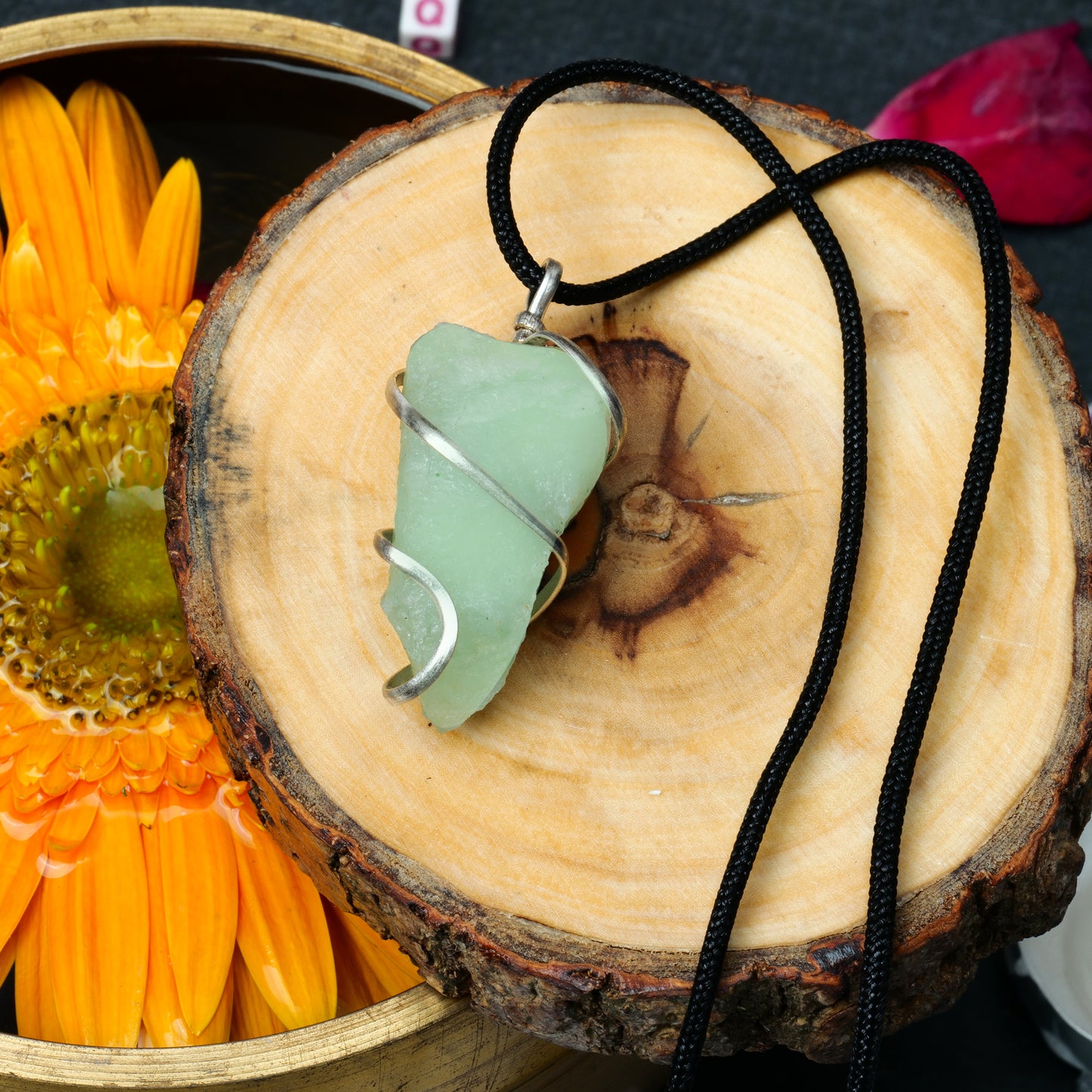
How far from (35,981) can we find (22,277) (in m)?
0.35

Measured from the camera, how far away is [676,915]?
43cm

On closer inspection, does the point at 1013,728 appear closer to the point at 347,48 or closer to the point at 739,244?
the point at 739,244

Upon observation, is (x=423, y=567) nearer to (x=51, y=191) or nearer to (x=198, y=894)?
(x=198, y=894)

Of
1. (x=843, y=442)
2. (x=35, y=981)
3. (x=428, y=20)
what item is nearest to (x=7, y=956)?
(x=35, y=981)

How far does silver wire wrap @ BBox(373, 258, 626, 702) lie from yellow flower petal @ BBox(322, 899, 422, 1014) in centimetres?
21

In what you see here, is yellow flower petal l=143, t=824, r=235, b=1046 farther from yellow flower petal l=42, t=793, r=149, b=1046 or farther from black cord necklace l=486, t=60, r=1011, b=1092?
black cord necklace l=486, t=60, r=1011, b=1092

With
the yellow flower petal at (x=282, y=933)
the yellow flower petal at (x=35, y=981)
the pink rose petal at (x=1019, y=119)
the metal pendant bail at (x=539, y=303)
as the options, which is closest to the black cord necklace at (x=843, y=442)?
the metal pendant bail at (x=539, y=303)

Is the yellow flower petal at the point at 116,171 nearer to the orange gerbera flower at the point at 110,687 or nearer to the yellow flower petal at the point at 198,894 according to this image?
the orange gerbera flower at the point at 110,687

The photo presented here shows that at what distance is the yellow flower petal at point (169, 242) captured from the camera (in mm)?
624

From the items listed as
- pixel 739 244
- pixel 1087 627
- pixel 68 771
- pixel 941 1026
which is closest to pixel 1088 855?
pixel 941 1026

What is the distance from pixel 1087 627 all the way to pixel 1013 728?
2.0 inches

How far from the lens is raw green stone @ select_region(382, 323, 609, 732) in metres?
0.43

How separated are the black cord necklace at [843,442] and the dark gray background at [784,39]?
0.56 meters

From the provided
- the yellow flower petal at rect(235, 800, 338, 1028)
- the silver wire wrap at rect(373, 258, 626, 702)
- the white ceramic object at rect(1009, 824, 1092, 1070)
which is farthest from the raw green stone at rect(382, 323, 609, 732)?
the white ceramic object at rect(1009, 824, 1092, 1070)
